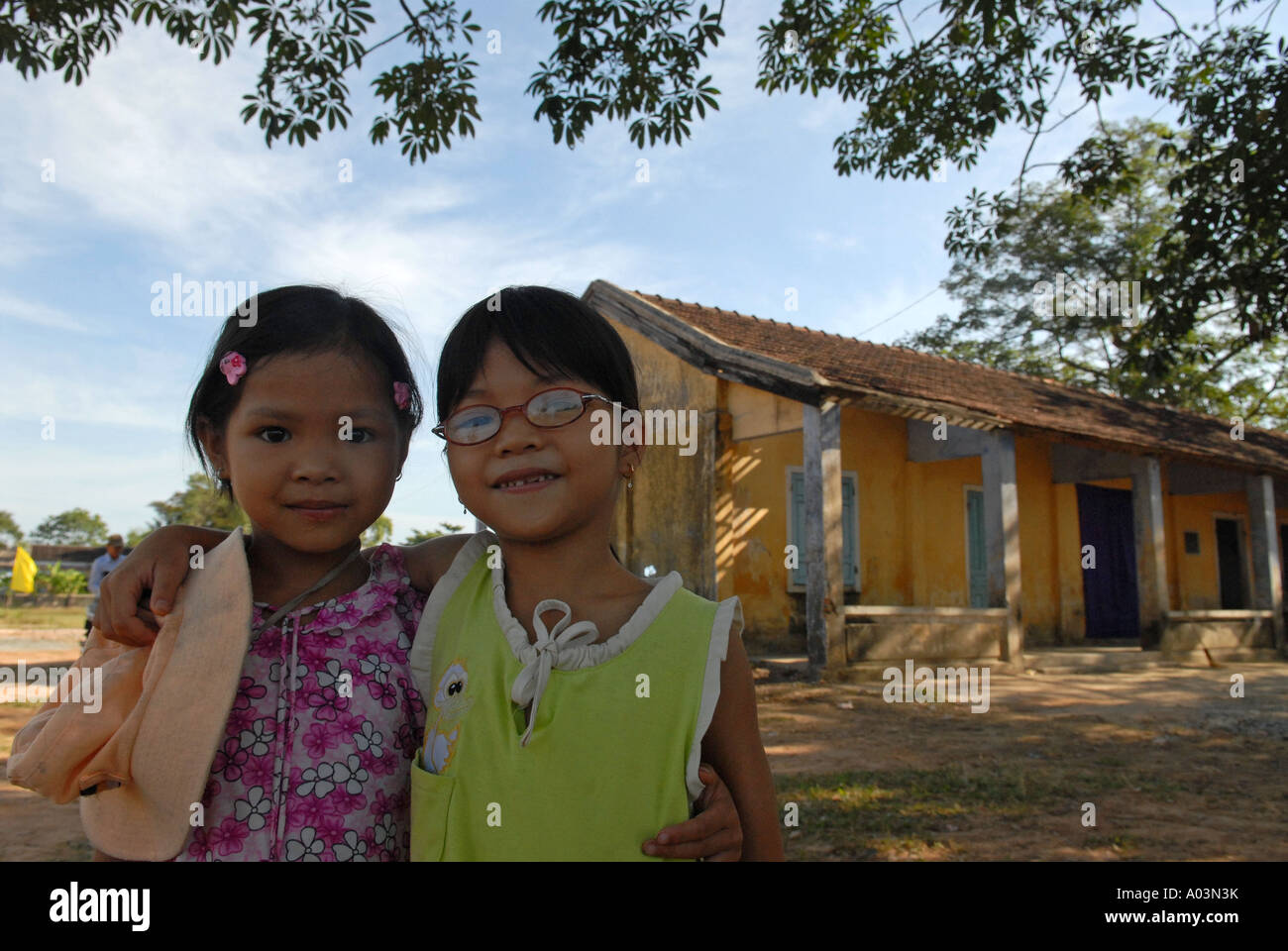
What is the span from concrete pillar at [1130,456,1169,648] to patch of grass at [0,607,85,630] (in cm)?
1693

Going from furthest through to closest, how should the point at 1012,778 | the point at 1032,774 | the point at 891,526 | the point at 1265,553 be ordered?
the point at 1265,553
the point at 891,526
the point at 1032,774
the point at 1012,778

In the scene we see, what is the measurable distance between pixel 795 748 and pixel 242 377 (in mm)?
4958

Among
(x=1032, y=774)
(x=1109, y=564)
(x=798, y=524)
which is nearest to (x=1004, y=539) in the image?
(x=798, y=524)

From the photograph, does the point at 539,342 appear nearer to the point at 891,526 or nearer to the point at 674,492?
the point at 674,492

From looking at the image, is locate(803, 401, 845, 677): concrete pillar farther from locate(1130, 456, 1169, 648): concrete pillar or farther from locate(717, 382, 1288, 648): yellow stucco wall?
locate(1130, 456, 1169, 648): concrete pillar

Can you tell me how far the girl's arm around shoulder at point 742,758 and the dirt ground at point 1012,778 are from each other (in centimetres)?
225

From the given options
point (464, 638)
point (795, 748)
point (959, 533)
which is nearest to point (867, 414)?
point (959, 533)

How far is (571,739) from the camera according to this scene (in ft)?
4.05

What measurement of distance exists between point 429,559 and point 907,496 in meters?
11.1

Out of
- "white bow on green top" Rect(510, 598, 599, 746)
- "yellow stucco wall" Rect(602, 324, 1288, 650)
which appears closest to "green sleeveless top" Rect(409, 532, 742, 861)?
"white bow on green top" Rect(510, 598, 599, 746)

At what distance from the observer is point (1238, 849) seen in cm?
361
